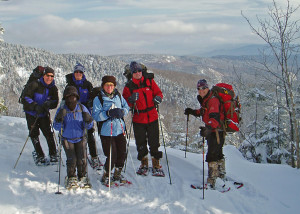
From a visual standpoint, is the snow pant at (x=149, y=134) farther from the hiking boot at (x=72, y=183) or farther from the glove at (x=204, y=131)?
the hiking boot at (x=72, y=183)

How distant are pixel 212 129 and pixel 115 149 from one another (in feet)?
6.65

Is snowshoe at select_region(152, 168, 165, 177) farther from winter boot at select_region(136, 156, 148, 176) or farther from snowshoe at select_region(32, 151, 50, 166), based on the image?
snowshoe at select_region(32, 151, 50, 166)

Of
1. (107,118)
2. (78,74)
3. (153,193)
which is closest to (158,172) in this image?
(153,193)

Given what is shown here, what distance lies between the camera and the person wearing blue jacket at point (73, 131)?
15.6 feet

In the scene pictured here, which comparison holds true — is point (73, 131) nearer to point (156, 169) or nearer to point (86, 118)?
point (86, 118)

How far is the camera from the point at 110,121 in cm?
499

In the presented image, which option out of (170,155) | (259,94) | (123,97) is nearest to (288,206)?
(170,155)

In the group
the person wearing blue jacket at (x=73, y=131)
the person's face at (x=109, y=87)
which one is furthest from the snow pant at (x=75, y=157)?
the person's face at (x=109, y=87)

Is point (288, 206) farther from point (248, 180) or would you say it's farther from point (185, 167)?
point (185, 167)

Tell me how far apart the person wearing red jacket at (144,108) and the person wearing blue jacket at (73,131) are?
45.0 inches

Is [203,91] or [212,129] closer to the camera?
[212,129]

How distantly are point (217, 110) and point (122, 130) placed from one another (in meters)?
1.95

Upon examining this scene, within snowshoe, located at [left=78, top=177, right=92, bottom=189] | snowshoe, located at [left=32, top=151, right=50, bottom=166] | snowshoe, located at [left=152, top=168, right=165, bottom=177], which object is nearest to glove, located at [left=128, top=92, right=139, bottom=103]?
snowshoe, located at [left=152, top=168, right=165, bottom=177]

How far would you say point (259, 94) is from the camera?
41.9 ft
